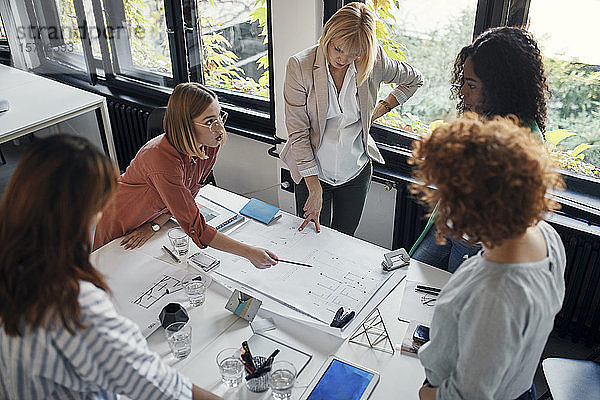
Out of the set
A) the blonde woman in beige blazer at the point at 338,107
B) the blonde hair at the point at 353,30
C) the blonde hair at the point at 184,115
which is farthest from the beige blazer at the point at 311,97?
the blonde hair at the point at 184,115

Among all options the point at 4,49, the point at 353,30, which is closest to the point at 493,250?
the point at 353,30

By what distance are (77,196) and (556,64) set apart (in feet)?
6.21

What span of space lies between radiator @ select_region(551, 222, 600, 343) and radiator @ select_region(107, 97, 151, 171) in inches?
99.1

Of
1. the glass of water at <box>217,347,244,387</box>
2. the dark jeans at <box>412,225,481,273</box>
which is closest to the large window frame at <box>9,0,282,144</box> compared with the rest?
the dark jeans at <box>412,225,481,273</box>

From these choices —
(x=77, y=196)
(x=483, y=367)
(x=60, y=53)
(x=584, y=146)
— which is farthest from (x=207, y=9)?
(x=483, y=367)

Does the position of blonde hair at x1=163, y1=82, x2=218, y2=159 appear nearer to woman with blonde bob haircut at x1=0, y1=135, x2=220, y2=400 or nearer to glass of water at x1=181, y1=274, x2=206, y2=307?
glass of water at x1=181, y1=274, x2=206, y2=307

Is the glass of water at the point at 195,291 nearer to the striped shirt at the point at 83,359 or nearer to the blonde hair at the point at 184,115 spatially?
the blonde hair at the point at 184,115

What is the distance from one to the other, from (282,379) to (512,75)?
3.62ft

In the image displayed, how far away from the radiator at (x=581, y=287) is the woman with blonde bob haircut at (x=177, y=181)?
1231 millimetres

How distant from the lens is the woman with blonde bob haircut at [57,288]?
2.85 ft

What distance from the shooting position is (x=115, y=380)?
38.3 inches

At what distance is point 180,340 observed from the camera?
1.41 m

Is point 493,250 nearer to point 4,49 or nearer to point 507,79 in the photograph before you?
point 507,79

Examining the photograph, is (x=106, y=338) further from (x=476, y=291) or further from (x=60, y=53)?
(x=60, y=53)
